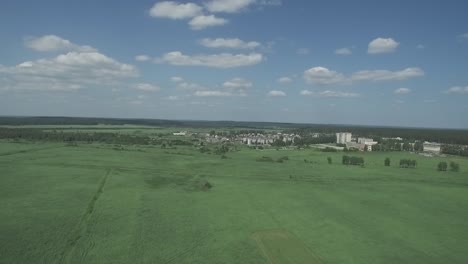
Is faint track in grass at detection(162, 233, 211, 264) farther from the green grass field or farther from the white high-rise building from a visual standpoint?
the white high-rise building

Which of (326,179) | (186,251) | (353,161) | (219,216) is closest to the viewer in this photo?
(186,251)

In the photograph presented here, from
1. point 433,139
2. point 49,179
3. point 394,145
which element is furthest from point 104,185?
point 433,139

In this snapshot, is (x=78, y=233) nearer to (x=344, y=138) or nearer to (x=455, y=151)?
(x=455, y=151)

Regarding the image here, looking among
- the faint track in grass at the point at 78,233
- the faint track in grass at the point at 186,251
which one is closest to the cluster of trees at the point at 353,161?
the faint track in grass at the point at 78,233

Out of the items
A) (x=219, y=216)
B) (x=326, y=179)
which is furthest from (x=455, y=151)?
(x=219, y=216)

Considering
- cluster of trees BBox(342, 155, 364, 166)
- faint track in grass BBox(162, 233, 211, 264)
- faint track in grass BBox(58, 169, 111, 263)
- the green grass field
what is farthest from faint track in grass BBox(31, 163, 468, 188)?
faint track in grass BBox(162, 233, 211, 264)

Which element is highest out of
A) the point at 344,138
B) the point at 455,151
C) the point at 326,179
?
the point at 344,138

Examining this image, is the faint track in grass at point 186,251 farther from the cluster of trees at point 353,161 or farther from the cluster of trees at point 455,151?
the cluster of trees at point 455,151

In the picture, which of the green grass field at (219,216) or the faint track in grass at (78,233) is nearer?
the faint track in grass at (78,233)

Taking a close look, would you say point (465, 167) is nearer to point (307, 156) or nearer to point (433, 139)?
point (307, 156)
